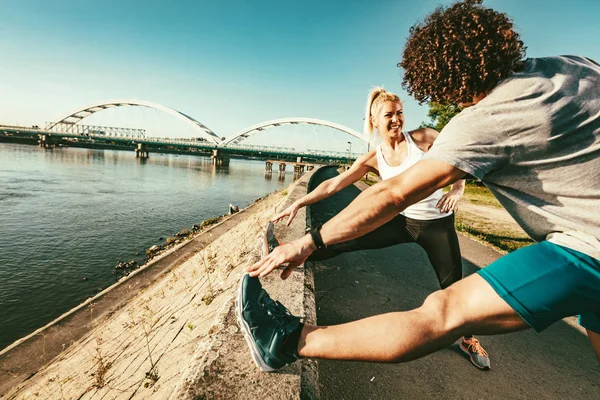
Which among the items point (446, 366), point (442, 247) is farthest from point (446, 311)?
point (446, 366)

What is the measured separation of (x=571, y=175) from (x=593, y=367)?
2541mm

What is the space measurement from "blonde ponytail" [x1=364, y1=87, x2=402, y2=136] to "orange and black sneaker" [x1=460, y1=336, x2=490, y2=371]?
2285mm

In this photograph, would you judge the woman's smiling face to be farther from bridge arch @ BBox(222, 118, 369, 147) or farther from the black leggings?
bridge arch @ BBox(222, 118, 369, 147)

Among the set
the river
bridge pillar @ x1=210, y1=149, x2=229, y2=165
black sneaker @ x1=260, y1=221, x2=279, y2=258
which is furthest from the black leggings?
bridge pillar @ x1=210, y1=149, x2=229, y2=165

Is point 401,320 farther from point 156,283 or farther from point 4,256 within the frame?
point 4,256

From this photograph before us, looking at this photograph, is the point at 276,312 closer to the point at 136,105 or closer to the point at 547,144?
the point at 547,144

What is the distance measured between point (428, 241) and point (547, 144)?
1559 millimetres

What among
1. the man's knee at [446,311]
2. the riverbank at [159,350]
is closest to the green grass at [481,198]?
the riverbank at [159,350]

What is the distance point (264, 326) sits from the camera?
5.05 ft

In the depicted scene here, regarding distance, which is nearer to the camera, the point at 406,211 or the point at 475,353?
the point at 475,353

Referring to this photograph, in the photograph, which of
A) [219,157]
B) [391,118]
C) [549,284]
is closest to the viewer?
[549,284]

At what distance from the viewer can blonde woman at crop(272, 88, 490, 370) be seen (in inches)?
99.9

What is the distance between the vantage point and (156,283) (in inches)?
266

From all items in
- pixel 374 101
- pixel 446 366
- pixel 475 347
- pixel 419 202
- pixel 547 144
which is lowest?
pixel 446 366
